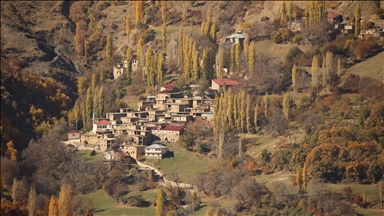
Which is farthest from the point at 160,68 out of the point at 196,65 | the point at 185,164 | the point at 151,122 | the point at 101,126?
the point at 185,164

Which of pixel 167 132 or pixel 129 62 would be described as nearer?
pixel 167 132

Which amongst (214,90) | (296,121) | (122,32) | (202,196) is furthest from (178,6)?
(202,196)

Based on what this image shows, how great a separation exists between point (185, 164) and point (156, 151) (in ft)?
8.88

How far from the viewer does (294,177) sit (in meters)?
70.4

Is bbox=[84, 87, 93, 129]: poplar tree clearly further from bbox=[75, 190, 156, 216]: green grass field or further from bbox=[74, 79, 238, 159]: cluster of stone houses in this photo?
bbox=[75, 190, 156, 216]: green grass field

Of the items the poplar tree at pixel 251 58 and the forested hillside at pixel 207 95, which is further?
the poplar tree at pixel 251 58

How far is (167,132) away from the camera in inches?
3177

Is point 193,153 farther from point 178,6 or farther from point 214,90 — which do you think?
point 178,6

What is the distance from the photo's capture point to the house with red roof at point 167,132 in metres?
80.2

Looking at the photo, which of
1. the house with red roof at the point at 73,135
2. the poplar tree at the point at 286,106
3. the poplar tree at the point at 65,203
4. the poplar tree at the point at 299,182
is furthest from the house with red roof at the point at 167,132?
the poplar tree at the point at 65,203

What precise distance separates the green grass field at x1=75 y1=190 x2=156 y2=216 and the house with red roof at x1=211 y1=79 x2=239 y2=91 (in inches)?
633

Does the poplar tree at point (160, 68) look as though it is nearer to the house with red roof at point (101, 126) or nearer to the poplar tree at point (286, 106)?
the house with red roof at point (101, 126)

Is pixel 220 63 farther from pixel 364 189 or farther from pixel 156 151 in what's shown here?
pixel 364 189

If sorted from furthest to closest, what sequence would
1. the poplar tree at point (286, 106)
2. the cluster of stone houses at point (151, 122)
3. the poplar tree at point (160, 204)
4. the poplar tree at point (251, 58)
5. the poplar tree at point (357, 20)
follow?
the poplar tree at point (357, 20), the poplar tree at point (251, 58), the cluster of stone houses at point (151, 122), the poplar tree at point (286, 106), the poplar tree at point (160, 204)
